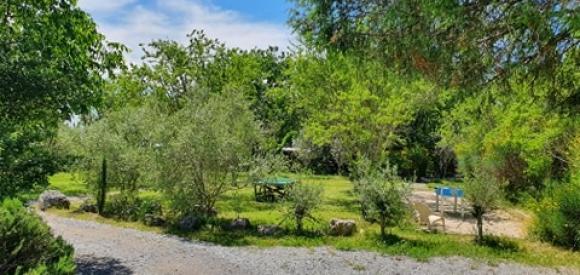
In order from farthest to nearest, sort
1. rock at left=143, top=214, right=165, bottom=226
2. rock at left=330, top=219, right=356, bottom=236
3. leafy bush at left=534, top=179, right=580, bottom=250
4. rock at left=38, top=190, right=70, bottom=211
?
rock at left=38, top=190, right=70, bottom=211, rock at left=143, top=214, right=165, bottom=226, rock at left=330, top=219, right=356, bottom=236, leafy bush at left=534, top=179, right=580, bottom=250

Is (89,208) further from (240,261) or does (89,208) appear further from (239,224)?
(240,261)

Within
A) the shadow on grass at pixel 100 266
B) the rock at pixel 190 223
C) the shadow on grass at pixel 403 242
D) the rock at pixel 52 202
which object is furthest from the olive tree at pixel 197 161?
the rock at pixel 52 202

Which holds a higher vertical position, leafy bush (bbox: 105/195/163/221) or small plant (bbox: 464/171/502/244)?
small plant (bbox: 464/171/502/244)

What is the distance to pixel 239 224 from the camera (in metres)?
11.3

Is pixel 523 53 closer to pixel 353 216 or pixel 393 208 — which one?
pixel 393 208

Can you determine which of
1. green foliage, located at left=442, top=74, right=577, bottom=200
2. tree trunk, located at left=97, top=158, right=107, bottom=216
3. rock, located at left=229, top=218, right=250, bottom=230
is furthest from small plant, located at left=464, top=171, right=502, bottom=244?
tree trunk, located at left=97, top=158, right=107, bottom=216

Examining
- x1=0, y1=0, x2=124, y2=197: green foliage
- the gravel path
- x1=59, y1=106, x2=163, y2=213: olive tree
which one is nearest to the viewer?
x1=0, y1=0, x2=124, y2=197: green foliage

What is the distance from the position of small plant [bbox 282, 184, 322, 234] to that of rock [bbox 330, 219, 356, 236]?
632 mm

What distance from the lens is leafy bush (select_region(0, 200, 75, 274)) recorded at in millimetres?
3941

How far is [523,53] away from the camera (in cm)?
446

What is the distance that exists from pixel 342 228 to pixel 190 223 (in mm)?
3651

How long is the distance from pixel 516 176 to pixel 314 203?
9659 mm

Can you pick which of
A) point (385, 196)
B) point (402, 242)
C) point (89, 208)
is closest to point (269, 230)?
point (385, 196)

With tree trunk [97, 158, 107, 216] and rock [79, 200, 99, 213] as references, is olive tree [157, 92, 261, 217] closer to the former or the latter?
tree trunk [97, 158, 107, 216]
